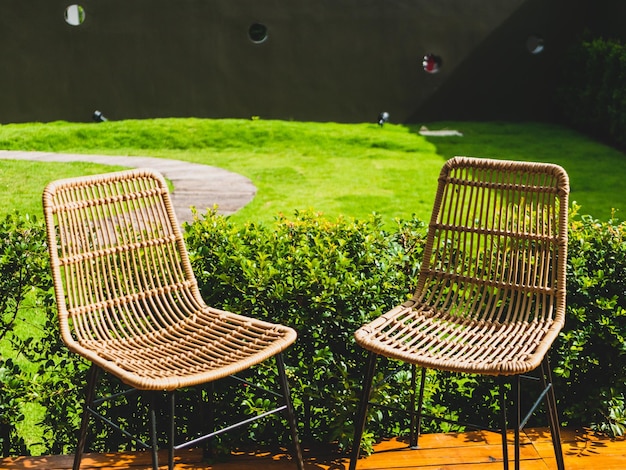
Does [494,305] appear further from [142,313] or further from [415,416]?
[142,313]

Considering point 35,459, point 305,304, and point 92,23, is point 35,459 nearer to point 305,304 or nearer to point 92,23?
point 305,304

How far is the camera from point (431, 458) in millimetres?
3125

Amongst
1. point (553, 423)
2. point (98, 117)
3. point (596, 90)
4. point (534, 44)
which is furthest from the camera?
point (534, 44)

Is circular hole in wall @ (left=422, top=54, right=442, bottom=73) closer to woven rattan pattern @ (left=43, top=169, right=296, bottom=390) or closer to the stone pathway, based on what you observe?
the stone pathway

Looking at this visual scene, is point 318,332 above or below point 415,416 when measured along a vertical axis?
above

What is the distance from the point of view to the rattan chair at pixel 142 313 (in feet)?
8.32

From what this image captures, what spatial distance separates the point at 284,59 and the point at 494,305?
9.59m

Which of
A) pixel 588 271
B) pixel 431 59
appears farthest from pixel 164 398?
pixel 431 59

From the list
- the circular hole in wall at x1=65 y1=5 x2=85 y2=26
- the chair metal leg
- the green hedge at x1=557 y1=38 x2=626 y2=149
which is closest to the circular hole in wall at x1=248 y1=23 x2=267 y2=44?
the circular hole in wall at x1=65 y1=5 x2=85 y2=26

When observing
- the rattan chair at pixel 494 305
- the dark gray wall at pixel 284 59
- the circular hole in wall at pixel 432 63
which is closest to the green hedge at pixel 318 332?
the rattan chair at pixel 494 305

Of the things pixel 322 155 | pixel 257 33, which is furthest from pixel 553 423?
pixel 257 33

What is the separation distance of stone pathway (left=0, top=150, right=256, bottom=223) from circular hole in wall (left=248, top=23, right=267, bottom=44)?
3.28 m

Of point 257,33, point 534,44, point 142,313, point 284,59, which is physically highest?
point 534,44

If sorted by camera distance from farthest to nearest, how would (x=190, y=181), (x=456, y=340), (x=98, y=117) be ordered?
(x=98, y=117) < (x=190, y=181) < (x=456, y=340)
